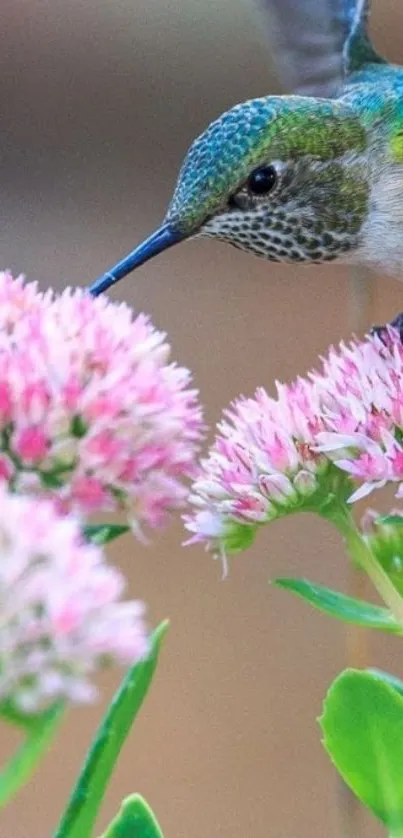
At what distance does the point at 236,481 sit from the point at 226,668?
1275 mm

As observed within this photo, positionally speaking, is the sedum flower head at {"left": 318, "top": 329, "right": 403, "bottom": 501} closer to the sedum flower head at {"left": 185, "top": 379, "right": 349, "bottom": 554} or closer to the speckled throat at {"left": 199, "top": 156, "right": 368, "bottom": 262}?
the sedum flower head at {"left": 185, "top": 379, "right": 349, "bottom": 554}

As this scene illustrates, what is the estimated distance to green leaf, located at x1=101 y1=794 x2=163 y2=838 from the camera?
1.71 ft

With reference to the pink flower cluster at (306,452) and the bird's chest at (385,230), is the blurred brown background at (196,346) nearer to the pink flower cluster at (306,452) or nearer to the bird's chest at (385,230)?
the bird's chest at (385,230)

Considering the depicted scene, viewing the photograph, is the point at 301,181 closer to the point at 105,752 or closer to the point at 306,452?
the point at 306,452

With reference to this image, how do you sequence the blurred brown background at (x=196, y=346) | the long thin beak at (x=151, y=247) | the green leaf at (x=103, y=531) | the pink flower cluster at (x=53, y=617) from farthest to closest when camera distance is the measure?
the blurred brown background at (x=196, y=346) → the long thin beak at (x=151, y=247) → the green leaf at (x=103, y=531) → the pink flower cluster at (x=53, y=617)

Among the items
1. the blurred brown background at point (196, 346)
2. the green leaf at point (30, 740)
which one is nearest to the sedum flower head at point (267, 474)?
the green leaf at point (30, 740)

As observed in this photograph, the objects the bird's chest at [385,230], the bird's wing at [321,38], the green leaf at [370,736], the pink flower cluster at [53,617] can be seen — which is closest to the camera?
the pink flower cluster at [53,617]

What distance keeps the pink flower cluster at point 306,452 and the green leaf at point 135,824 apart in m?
0.14

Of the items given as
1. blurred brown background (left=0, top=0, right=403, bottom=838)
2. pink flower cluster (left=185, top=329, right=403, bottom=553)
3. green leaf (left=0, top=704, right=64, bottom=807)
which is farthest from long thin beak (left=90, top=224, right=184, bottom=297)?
blurred brown background (left=0, top=0, right=403, bottom=838)

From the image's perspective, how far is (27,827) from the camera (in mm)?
1709

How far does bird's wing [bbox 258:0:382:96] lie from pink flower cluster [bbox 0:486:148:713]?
694 mm

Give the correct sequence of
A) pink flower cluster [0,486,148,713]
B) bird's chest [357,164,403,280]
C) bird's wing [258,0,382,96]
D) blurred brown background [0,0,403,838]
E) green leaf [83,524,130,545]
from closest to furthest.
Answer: pink flower cluster [0,486,148,713], green leaf [83,524,130,545], bird's chest [357,164,403,280], bird's wing [258,0,382,96], blurred brown background [0,0,403,838]

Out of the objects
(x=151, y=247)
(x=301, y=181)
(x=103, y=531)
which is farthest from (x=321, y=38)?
(x=103, y=531)

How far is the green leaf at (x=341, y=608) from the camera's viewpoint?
1.88ft
